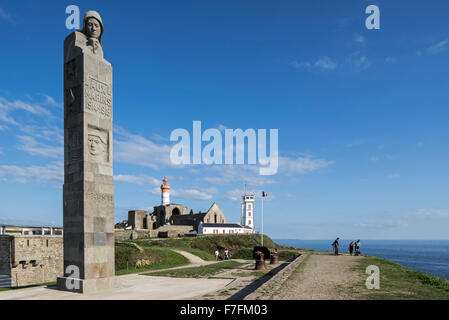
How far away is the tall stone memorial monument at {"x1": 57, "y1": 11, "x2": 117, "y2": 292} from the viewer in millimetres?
13008

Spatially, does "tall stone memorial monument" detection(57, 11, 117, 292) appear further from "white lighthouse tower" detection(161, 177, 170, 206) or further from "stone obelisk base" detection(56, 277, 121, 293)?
"white lighthouse tower" detection(161, 177, 170, 206)

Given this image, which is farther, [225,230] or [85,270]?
[225,230]

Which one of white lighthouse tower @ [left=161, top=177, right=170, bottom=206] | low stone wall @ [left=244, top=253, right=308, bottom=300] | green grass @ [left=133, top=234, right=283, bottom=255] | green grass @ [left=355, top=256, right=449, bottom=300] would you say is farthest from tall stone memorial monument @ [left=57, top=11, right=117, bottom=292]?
white lighthouse tower @ [left=161, top=177, right=170, bottom=206]

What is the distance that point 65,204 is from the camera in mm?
13688

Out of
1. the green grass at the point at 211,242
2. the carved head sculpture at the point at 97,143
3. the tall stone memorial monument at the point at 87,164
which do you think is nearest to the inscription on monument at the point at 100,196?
the tall stone memorial monument at the point at 87,164

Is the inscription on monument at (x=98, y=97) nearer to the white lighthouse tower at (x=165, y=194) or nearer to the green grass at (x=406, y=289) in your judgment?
the green grass at (x=406, y=289)

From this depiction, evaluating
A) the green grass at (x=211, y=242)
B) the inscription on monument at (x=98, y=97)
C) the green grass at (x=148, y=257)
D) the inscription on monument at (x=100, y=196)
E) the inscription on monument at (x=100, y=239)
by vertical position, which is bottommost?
the green grass at (x=211, y=242)

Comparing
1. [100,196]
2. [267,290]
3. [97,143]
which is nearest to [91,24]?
[97,143]

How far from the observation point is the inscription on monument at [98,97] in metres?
13.7

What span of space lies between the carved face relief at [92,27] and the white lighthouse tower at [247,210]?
81619mm

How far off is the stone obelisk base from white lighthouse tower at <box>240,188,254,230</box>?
80.3 metres
